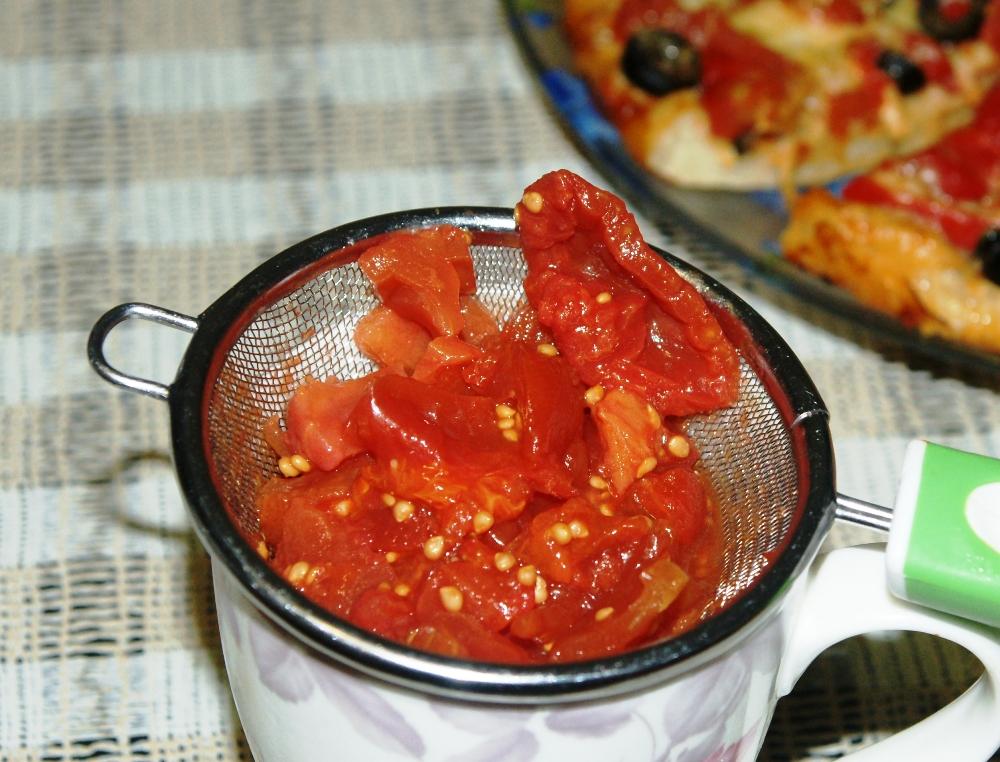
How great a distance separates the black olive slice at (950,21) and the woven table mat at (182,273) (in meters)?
1.00

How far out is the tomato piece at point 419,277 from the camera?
150 centimetres

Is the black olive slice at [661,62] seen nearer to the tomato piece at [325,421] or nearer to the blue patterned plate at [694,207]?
the blue patterned plate at [694,207]

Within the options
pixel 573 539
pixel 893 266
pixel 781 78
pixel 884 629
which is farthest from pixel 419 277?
pixel 781 78

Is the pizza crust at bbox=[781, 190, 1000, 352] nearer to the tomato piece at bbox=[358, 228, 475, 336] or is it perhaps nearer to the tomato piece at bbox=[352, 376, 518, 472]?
the tomato piece at bbox=[358, 228, 475, 336]

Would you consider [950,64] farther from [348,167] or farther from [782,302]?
[348,167]

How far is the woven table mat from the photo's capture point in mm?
1859

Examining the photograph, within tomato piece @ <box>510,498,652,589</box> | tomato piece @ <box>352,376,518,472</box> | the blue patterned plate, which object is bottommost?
the blue patterned plate

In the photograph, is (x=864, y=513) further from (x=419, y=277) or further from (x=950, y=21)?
(x=950, y=21)

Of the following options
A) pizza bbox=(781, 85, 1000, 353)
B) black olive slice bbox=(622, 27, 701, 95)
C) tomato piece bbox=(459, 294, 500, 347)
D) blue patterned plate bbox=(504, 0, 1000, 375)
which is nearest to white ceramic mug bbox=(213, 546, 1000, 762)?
tomato piece bbox=(459, 294, 500, 347)

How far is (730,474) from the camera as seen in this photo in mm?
1506

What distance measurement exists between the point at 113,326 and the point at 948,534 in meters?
0.88

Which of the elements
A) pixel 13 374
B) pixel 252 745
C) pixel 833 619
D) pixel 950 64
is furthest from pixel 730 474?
pixel 950 64

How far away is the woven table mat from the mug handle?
1.46 feet

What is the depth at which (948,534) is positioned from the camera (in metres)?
1.21
